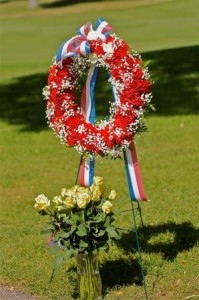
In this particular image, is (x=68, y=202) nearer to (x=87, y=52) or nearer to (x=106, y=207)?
(x=106, y=207)

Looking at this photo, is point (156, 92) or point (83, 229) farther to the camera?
point (156, 92)

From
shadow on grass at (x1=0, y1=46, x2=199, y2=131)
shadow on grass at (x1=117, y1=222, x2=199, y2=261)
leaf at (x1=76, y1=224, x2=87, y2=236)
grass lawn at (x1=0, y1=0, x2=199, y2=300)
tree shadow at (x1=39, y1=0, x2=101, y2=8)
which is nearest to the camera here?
leaf at (x1=76, y1=224, x2=87, y2=236)

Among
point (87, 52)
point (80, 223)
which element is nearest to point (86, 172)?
point (80, 223)

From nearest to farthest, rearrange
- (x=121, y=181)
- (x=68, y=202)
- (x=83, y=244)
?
(x=83, y=244), (x=68, y=202), (x=121, y=181)

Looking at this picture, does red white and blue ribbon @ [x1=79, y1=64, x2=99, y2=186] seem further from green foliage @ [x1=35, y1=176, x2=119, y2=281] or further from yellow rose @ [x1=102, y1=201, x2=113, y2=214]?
yellow rose @ [x1=102, y1=201, x2=113, y2=214]

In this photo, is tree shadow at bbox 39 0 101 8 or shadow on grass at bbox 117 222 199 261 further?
tree shadow at bbox 39 0 101 8

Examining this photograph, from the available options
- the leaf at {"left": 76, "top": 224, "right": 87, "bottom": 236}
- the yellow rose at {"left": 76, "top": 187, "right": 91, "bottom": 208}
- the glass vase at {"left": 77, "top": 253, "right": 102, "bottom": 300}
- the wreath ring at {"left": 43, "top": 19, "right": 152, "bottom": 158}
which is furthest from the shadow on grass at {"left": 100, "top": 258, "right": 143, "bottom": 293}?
the wreath ring at {"left": 43, "top": 19, "right": 152, "bottom": 158}

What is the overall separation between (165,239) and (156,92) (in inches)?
300

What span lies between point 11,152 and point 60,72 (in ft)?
18.1

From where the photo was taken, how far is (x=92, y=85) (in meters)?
6.80

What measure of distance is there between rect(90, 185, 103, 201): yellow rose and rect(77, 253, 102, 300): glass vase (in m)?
0.42

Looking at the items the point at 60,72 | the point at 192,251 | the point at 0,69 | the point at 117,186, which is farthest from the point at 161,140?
the point at 0,69

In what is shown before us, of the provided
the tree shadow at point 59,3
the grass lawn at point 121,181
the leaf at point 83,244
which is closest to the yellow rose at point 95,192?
the leaf at point 83,244

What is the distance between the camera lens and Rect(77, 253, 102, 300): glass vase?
21.1ft
